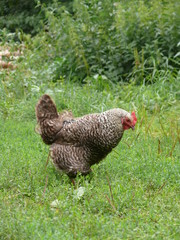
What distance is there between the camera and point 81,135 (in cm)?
534

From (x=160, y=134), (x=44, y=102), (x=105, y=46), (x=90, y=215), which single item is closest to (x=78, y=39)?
(x=105, y=46)

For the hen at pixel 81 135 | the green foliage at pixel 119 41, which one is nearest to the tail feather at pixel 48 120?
the hen at pixel 81 135

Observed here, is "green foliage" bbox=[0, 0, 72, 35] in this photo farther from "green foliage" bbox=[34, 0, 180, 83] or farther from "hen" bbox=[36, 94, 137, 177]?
"hen" bbox=[36, 94, 137, 177]

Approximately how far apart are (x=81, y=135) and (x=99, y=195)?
845 mm

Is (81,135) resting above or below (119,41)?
above

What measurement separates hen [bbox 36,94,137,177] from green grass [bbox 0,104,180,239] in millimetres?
223

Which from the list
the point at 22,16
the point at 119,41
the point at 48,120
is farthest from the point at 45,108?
the point at 22,16

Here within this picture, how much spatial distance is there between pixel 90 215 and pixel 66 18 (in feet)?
22.1

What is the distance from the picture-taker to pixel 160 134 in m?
7.11

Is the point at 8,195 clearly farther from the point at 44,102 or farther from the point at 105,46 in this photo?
the point at 105,46

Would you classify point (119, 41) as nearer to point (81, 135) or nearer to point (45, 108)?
point (45, 108)

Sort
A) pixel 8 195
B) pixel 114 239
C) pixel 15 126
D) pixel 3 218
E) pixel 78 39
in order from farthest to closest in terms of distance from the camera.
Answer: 1. pixel 78 39
2. pixel 15 126
3. pixel 8 195
4. pixel 3 218
5. pixel 114 239

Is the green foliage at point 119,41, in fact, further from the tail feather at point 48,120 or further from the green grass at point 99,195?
the tail feather at point 48,120

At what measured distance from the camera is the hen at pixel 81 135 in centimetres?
523
